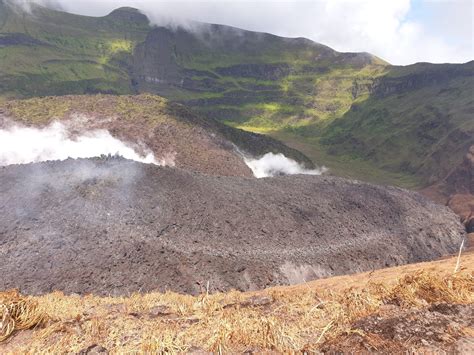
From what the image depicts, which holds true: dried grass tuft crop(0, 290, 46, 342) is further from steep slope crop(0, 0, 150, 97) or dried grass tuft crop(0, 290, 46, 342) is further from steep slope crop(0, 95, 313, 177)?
steep slope crop(0, 0, 150, 97)

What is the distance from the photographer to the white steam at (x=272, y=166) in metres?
38.2

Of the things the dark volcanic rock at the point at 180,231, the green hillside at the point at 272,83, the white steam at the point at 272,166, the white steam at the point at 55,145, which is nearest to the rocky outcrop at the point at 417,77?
the green hillside at the point at 272,83

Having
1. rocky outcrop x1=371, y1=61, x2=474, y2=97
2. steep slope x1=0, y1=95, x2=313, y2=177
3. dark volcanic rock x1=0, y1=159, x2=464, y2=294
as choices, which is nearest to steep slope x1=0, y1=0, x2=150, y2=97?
steep slope x1=0, y1=95, x2=313, y2=177

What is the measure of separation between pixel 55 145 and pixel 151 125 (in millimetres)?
8627

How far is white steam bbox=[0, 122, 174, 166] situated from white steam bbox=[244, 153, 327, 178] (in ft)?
30.9

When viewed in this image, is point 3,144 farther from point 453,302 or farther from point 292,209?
point 453,302

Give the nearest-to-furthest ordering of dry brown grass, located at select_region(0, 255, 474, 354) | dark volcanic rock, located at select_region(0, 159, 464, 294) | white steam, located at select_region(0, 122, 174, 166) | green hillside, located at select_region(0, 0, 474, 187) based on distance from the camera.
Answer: dry brown grass, located at select_region(0, 255, 474, 354)
dark volcanic rock, located at select_region(0, 159, 464, 294)
white steam, located at select_region(0, 122, 174, 166)
green hillside, located at select_region(0, 0, 474, 187)

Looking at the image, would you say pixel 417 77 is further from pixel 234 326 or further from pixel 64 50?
pixel 64 50

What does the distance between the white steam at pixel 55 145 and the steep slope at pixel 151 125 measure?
741 mm

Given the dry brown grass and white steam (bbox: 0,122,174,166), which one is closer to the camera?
the dry brown grass

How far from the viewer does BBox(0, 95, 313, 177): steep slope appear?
106 feet

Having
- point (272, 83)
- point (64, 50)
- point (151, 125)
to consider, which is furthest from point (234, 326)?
point (64, 50)

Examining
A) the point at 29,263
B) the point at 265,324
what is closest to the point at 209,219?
the point at 29,263

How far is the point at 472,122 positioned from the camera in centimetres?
5831
